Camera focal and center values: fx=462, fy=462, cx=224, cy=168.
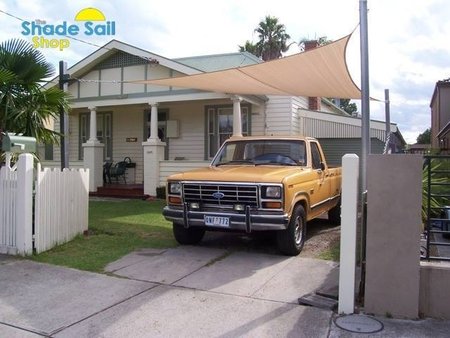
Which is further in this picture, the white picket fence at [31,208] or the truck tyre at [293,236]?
the white picket fence at [31,208]

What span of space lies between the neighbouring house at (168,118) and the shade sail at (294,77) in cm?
253

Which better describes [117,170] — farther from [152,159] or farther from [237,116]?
[237,116]

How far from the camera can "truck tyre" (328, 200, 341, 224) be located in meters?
9.91

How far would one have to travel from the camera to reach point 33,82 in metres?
8.71

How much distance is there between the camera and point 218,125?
1639 cm

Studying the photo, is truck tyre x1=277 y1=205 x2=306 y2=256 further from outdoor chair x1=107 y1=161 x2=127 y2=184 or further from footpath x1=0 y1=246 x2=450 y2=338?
A: outdoor chair x1=107 y1=161 x2=127 y2=184

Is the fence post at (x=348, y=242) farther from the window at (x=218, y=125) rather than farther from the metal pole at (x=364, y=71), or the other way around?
the window at (x=218, y=125)

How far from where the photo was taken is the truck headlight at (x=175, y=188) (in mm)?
7258

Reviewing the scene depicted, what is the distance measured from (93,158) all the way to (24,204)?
995 centimetres

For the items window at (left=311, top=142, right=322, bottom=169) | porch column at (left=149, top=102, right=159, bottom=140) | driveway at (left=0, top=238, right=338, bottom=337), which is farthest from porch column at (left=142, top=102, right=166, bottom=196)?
driveway at (left=0, top=238, right=338, bottom=337)

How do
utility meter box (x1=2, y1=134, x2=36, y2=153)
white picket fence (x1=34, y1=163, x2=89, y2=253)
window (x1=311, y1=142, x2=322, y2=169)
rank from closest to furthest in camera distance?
1. white picket fence (x1=34, y1=163, x2=89, y2=253)
2. utility meter box (x1=2, y1=134, x2=36, y2=153)
3. window (x1=311, y1=142, x2=322, y2=169)

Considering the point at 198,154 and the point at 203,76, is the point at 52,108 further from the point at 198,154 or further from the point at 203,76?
the point at 198,154

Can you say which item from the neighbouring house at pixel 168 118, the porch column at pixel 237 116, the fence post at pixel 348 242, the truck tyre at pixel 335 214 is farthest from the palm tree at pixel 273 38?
the fence post at pixel 348 242

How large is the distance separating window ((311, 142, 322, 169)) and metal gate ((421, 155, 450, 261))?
1.79m
